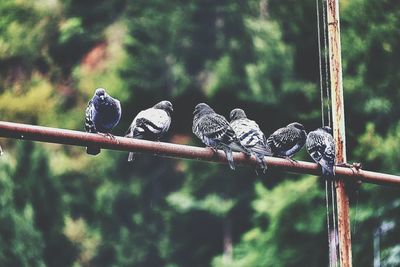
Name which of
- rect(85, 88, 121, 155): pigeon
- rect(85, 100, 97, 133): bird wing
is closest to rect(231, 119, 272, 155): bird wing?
rect(85, 88, 121, 155): pigeon

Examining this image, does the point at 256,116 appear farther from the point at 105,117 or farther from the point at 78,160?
the point at 105,117

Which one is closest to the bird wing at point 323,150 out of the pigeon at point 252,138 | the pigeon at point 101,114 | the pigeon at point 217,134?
the pigeon at point 252,138

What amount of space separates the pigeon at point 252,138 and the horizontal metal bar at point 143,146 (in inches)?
3.6

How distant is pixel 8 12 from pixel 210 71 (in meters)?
9.57

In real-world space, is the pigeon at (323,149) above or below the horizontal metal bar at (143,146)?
above

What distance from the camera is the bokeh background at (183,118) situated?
19.0m

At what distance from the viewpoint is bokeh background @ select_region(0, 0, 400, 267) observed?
19.0 m

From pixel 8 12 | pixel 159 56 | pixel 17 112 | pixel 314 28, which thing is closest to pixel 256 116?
pixel 314 28

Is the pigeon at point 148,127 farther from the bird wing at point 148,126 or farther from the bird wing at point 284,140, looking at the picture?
the bird wing at point 284,140

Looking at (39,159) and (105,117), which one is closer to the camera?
(105,117)

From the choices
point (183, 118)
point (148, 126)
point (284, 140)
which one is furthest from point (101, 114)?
point (183, 118)

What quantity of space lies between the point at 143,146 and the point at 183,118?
722 inches

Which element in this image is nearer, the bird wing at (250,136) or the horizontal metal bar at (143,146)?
the horizontal metal bar at (143,146)

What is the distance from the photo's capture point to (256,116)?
23.2m
